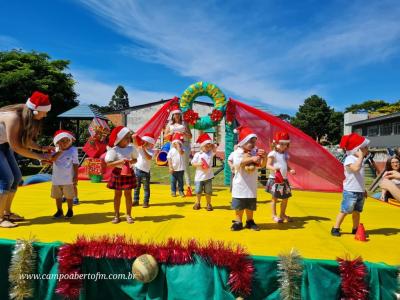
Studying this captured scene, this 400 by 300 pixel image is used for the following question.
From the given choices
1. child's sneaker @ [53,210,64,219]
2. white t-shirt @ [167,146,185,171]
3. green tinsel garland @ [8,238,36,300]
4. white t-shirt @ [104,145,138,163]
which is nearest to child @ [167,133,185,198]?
white t-shirt @ [167,146,185,171]

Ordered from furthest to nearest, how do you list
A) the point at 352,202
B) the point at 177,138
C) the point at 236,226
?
the point at 177,138
the point at 236,226
the point at 352,202

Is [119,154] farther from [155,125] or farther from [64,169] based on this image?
[155,125]

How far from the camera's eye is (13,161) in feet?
14.2

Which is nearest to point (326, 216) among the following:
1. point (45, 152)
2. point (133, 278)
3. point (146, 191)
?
point (146, 191)

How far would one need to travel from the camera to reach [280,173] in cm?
464

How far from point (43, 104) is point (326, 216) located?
4.78 m

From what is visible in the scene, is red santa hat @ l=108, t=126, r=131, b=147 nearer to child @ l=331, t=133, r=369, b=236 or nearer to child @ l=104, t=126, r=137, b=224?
child @ l=104, t=126, r=137, b=224

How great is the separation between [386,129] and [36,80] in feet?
93.0

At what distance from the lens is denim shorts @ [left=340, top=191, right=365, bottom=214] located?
3.90m

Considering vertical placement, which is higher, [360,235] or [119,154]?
[119,154]

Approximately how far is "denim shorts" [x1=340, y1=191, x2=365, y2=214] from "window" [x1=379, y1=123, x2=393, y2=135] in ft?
88.2

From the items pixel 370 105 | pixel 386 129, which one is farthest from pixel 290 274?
pixel 370 105

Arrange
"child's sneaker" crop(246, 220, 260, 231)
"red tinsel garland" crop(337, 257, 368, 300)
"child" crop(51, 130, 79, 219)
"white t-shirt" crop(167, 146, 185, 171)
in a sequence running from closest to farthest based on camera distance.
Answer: "red tinsel garland" crop(337, 257, 368, 300), "child's sneaker" crop(246, 220, 260, 231), "child" crop(51, 130, 79, 219), "white t-shirt" crop(167, 146, 185, 171)

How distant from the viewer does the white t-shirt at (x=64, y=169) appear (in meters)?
4.56
